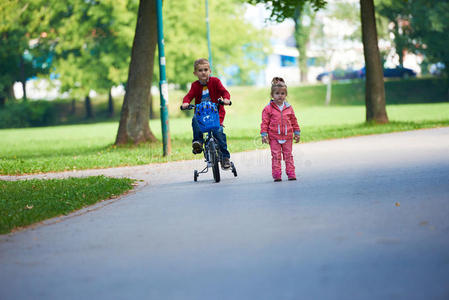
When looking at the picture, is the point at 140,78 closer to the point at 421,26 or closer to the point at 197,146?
the point at 197,146

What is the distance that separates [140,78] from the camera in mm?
22000

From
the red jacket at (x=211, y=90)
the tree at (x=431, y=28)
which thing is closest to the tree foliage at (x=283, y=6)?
the red jacket at (x=211, y=90)

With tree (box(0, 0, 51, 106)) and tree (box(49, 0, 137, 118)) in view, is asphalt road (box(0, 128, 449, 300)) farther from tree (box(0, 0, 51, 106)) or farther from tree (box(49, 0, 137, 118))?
tree (box(0, 0, 51, 106))

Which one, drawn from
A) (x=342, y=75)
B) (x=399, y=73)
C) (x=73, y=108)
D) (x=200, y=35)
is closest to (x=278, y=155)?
(x=200, y=35)

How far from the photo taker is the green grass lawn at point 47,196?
8.81m

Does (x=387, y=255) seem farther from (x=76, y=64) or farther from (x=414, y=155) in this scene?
(x=76, y=64)

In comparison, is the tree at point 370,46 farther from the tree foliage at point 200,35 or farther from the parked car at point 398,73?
the parked car at point 398,73

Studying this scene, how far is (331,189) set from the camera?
1003 centimetres

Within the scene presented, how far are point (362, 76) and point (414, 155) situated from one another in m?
57.6

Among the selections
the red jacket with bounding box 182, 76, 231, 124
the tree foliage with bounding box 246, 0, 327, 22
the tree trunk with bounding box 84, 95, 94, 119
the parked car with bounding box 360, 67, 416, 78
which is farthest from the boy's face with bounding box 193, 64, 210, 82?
the parked car with bounding box 360, 67, 416, 78

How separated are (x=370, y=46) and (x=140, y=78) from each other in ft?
29.2

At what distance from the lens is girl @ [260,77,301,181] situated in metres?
11.0

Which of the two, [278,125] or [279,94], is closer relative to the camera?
[279,94]

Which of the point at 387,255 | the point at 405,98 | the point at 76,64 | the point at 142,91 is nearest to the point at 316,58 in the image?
the point at 405,98
